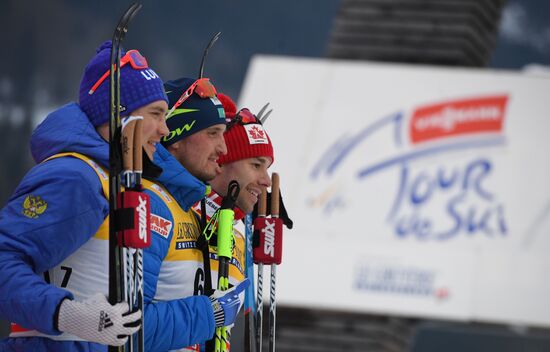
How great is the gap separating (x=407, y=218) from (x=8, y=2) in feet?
19.2

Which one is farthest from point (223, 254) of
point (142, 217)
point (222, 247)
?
point (142, 217)

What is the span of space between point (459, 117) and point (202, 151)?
8.83 meters

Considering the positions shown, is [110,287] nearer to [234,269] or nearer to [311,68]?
[234,269]

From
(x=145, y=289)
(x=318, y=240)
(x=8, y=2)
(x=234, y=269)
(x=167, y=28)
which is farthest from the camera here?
(x=167, y=28)

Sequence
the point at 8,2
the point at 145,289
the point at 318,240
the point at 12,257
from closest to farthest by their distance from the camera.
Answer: the point at 12,257 < the point at 145,289 < the point at 318,240 < the point at 8,2

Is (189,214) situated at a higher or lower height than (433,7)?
lower

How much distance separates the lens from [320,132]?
1110 centimetres

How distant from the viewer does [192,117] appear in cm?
271

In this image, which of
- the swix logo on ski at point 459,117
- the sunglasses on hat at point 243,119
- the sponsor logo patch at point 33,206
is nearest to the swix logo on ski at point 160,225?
the sponsor logo patch at point 33,206

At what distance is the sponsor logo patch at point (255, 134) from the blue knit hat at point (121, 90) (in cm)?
66

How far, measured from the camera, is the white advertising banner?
1041 centimetres

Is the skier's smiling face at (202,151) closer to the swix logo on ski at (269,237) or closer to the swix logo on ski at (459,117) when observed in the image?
the swix logo on ski at (269,237)

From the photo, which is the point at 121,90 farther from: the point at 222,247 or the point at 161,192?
the point at 222,247

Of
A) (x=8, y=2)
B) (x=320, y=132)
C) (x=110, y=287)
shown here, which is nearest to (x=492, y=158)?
(x=320, y=132)
